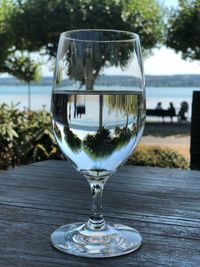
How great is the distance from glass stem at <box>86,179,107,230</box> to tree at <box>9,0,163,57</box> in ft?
50.7

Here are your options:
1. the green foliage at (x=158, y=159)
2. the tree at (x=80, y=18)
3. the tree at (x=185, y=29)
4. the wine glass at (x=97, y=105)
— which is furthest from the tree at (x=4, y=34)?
the wine glass at (x=97, y=105)

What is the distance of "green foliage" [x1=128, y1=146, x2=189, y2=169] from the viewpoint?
16.1ft

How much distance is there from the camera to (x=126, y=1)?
1670 cm

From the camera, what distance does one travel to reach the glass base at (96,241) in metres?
0.84

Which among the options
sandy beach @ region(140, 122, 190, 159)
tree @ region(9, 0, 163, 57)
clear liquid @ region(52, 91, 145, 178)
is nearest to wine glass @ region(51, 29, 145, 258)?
clear liquid @ region(52, 91, 145, 178)

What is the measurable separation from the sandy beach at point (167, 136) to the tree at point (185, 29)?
9.34 ft

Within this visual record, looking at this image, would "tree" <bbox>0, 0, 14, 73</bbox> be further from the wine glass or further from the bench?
the wine glass

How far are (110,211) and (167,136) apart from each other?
1311cm

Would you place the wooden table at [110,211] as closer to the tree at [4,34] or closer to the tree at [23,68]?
the tree at [4,34]

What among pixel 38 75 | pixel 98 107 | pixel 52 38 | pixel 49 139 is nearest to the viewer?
pixel 98 107

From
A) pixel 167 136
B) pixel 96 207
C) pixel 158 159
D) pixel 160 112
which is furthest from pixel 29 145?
pixel 160 112

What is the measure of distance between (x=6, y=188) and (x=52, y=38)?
16.5 meters

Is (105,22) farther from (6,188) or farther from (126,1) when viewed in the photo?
(6,188)

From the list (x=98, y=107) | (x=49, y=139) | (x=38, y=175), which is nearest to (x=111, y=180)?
(x=38, y=175)
